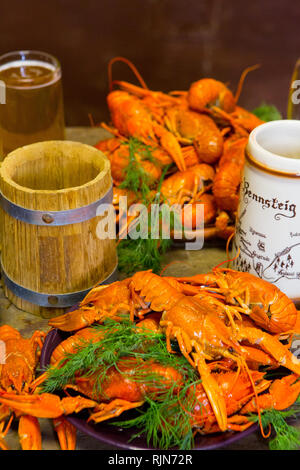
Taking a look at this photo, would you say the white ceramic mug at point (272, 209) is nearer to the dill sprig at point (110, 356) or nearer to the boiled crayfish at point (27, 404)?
the dill sprig at point (110, 356)

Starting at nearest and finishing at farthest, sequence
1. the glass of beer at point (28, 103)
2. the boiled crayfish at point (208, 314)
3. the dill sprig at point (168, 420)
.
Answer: the dill sprig at point (168, 420), the boiled crayfish at point (208, 314), the glass of beer at point (28, 103)

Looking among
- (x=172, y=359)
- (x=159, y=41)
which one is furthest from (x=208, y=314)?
(x=159, y=41)

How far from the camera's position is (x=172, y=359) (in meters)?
1.03

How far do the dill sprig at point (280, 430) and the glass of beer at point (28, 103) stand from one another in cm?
92

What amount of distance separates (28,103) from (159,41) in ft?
5.51

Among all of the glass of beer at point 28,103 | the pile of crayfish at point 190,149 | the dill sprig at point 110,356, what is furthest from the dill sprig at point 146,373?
the glass of beer at point 28,103

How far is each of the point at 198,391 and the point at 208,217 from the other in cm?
59

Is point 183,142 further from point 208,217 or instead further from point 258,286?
point 258,286

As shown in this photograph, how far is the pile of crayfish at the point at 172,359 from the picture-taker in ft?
3.20

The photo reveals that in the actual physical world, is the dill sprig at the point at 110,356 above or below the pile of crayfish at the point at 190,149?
below

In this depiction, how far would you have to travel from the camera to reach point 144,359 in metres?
1.04

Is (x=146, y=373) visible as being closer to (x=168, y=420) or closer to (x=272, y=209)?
(x=168, y=420)

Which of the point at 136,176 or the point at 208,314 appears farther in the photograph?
the point at 136,176
